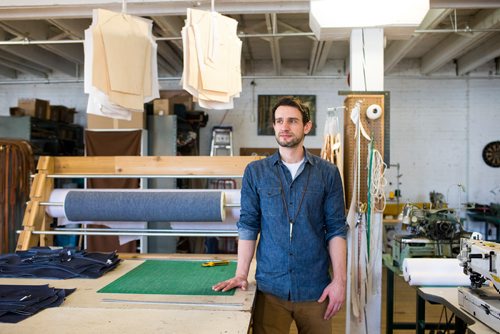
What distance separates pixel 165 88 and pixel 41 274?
5.45 meters

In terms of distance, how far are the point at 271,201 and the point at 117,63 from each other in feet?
3.67

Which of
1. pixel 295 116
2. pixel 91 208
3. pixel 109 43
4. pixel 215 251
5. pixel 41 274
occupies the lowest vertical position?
pixel 215 251

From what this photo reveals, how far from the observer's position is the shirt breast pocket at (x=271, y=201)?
5.88 ft

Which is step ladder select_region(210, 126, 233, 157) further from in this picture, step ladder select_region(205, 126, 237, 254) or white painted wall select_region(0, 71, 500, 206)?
white painted wall select_region(0, 71, 500, 206)

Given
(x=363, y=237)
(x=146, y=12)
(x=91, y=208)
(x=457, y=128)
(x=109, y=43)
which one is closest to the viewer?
(x=109, y=43)

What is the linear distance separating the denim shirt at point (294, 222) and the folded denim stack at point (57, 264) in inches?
30.4

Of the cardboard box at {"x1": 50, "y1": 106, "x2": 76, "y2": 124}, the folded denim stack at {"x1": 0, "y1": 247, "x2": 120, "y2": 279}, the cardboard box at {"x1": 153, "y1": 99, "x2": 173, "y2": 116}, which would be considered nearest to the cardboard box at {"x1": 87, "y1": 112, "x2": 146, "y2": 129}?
the cardboard box at {"x1": 153, "y1": 99, "x2": 173, "y2": 116}

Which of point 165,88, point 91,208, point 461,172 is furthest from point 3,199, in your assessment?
point 461,172

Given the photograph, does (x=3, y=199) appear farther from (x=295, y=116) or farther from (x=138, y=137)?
(x=295, y=116)

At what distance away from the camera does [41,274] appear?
6.12 ft

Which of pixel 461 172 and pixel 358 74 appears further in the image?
pixel 461 172

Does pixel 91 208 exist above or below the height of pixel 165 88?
below

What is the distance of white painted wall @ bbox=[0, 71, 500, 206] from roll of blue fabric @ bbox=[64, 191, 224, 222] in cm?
464

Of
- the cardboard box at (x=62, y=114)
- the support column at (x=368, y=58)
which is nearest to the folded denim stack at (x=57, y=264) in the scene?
the support column at (x=368, y=58)
